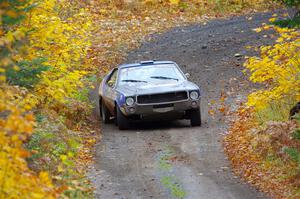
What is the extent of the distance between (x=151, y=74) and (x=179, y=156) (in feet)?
14.5

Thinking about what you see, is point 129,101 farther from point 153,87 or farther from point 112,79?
point 112,79

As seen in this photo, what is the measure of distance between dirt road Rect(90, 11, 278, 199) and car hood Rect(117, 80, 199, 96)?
99 centimetres

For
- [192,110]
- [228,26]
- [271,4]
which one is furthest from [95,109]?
[271,4]

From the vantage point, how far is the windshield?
749 inches

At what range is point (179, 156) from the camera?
15.2 meters

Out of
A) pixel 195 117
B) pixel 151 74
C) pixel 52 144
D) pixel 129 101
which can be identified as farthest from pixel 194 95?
pixel 52 144

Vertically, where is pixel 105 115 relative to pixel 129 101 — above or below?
below

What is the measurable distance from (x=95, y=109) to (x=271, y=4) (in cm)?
1962

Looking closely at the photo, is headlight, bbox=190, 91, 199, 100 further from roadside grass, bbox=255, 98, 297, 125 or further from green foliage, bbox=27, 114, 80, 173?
green foliage, bbox=27, 114, 80, 173

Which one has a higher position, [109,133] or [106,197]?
[106,197]

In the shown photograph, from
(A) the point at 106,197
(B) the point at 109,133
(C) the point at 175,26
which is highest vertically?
(A) the point at 106,197

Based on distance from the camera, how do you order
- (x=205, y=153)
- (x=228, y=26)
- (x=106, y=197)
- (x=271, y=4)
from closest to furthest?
(x=106, y=197), (x=205, y=153), (x=228, y=26), (x=271, y=4)

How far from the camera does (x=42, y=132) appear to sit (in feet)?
45.4

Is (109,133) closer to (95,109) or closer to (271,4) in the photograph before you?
(95,109)
